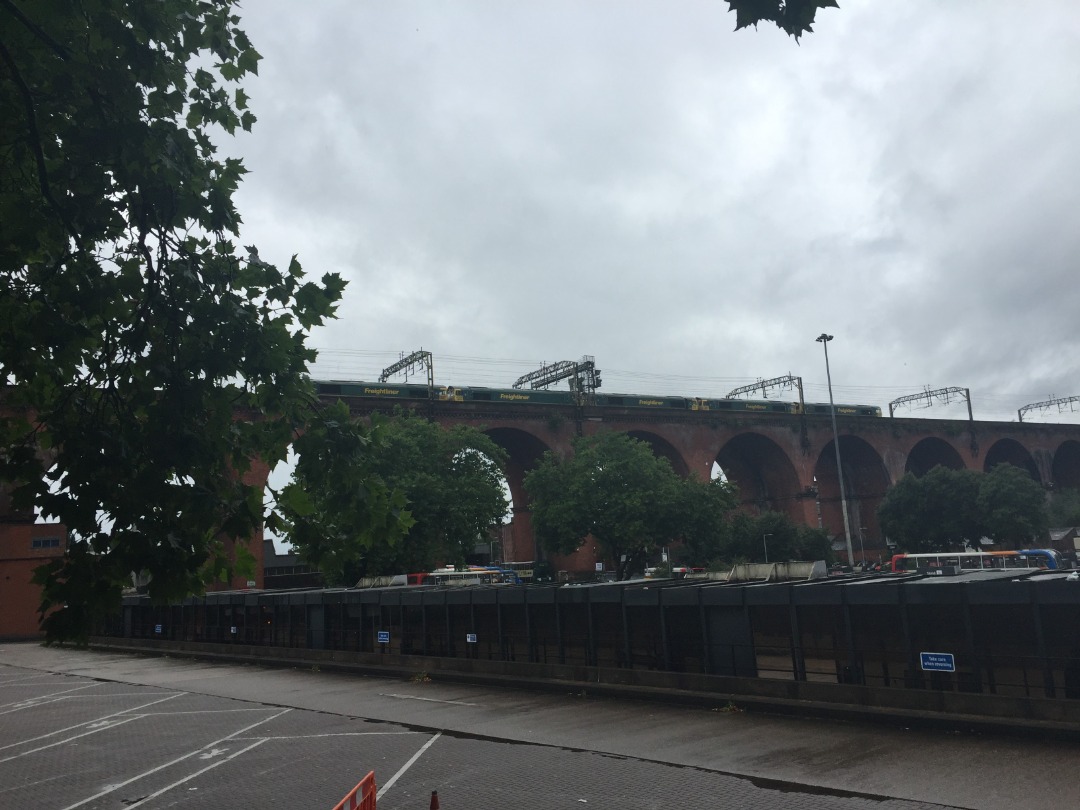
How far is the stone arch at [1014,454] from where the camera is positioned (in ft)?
→ 275

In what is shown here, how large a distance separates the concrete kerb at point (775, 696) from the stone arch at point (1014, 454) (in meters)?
77.4

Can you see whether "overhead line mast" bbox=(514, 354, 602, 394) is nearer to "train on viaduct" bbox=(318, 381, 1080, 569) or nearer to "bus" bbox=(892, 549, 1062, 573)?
"train on viaduct" bbox=(318, 381, 1080, 569)

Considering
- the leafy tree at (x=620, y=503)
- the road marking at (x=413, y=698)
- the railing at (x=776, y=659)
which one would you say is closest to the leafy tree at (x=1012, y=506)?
the leafy tree at (x=620, y=503)

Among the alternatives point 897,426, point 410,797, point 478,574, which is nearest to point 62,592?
point 410,797

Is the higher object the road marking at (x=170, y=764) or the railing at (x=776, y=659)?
the railing at (x=776, y=659)

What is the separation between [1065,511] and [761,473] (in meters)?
26.8

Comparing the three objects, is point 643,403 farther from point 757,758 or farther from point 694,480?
point 757,758

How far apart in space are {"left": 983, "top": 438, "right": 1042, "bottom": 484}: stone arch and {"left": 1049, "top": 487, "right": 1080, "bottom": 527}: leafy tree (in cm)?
859

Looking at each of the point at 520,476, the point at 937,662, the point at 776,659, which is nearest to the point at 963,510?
the point at 520,476

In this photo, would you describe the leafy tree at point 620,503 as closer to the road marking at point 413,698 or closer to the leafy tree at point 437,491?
the leafy tree at point 437,491

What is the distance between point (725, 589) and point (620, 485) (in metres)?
32.0

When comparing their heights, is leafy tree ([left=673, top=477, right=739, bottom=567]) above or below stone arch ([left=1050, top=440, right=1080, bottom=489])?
below

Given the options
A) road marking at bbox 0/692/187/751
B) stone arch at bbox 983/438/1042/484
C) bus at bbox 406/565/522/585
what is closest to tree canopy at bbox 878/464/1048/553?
stone arch at bbox 983/438/1042/484

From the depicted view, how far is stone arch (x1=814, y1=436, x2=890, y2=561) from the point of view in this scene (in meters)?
75.2
